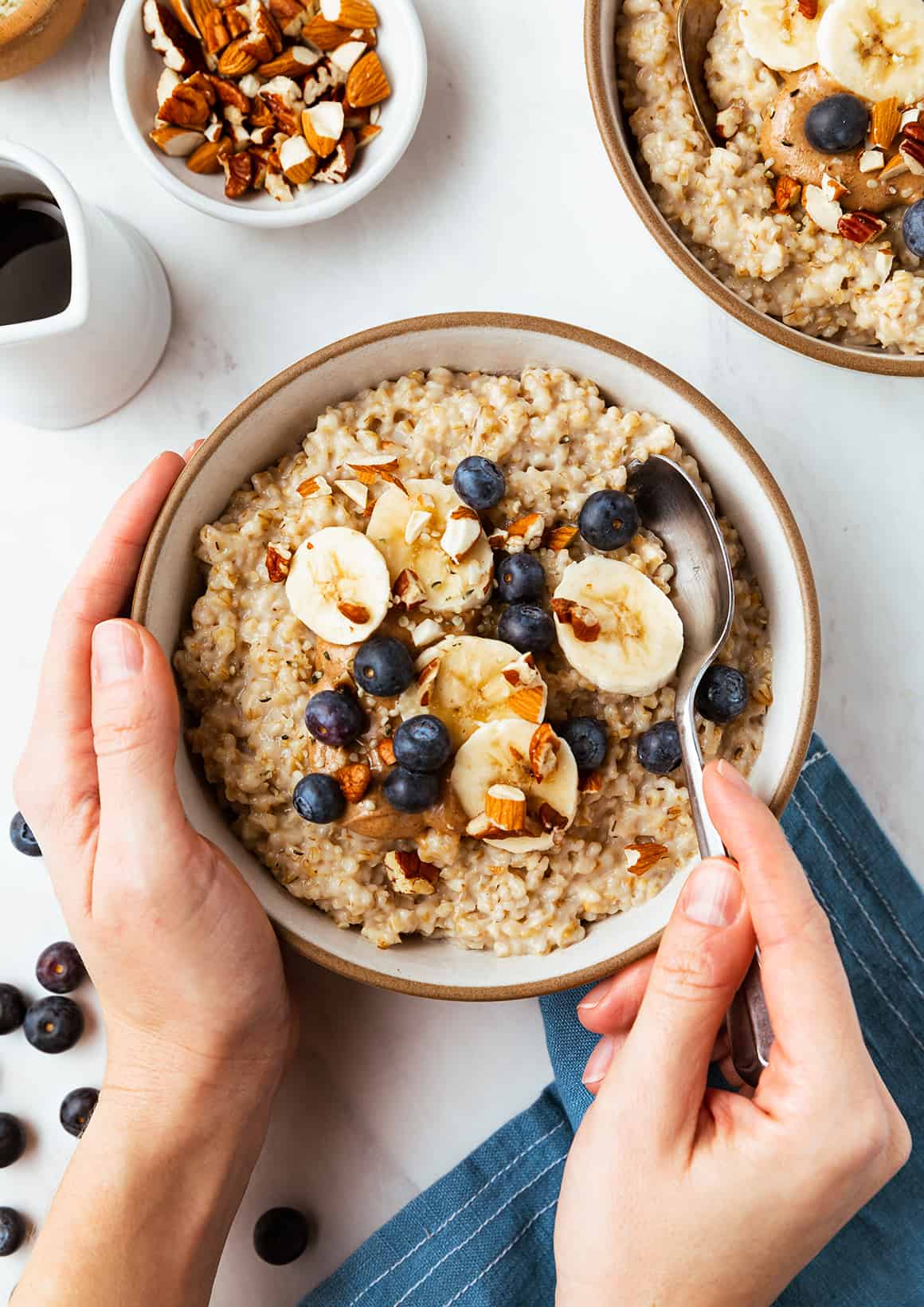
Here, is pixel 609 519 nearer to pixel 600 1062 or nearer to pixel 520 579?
pixel 520 579

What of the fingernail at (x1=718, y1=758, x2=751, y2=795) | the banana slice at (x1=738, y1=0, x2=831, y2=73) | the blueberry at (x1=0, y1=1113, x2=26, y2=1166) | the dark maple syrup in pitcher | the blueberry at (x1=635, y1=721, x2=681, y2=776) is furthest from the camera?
the blueberry at (x1=0, y1=1113, x2=26, y2=1166)

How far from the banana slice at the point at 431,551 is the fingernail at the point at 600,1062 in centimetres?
69

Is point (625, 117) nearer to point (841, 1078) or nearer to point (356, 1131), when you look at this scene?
point (841, 1078)

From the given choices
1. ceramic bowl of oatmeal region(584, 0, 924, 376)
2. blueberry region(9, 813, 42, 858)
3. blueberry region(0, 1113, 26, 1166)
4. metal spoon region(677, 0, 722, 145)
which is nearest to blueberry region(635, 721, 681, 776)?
ceramic bowl of oatmeal region(584, 0, 924, 376)

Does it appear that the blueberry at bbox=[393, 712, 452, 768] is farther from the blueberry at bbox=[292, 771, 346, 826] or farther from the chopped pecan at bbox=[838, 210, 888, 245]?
the chopped pecan at bbox=[838, 210, 888, 245]

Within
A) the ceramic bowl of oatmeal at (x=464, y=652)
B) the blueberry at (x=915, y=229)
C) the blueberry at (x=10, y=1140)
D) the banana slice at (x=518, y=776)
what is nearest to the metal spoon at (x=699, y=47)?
the blueberry at (x=915, y=229)

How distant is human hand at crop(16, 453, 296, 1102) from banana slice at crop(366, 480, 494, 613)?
1.03ft

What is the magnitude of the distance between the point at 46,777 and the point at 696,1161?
92 centimetres

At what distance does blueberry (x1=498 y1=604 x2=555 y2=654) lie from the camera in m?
1.42

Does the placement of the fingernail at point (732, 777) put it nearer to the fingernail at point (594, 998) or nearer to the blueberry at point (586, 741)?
the blueberry at point (586, 741)

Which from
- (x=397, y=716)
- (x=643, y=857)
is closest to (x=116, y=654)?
(x=397, y=716)

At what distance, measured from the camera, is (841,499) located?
184 cm

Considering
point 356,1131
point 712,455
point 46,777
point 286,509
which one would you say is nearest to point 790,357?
point 712,455

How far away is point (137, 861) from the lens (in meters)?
1.41
